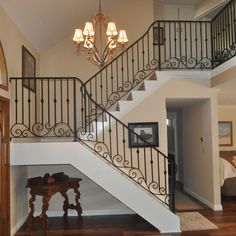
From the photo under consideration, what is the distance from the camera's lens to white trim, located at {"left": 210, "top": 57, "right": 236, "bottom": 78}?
4.62 metres

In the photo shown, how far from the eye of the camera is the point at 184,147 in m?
7.84

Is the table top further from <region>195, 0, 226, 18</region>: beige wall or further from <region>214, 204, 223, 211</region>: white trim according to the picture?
<region>195, 0, 226, 18</region>: beige wall

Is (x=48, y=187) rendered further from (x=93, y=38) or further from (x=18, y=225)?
(x=93, y=38)

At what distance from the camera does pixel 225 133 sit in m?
8.70

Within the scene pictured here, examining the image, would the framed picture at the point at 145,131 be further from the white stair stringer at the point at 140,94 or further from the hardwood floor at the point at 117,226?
the hardwood floor at the point at 117,226

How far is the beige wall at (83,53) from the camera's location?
6.51 m

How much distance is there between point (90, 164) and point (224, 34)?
11.9ft

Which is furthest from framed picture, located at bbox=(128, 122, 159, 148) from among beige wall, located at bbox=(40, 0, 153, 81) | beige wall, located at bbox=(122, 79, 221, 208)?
beige wall, located at bbox=(40, 0, 153, 81)

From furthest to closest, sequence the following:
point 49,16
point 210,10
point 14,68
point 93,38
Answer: point 210,10 < point 49,16 < point 14,68 < point 93,38

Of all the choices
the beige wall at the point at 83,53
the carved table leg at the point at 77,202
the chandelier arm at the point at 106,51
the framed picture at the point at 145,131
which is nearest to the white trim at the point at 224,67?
the framed picture at the point at 145,131

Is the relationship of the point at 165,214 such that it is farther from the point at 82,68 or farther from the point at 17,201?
the point at 82,68

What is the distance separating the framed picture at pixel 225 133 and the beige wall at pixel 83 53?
160 inches

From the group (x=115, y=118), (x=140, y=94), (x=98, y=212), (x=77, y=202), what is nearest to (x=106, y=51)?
(x=115, y=118)

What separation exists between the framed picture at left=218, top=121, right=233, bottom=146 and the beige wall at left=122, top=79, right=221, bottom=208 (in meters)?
3.00
